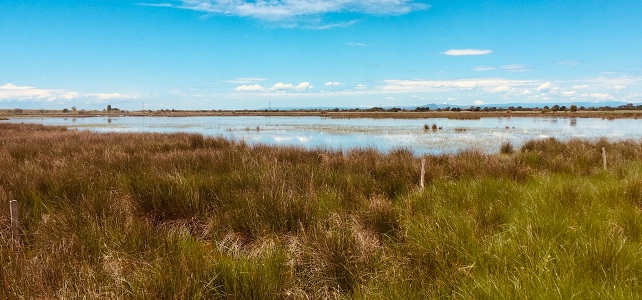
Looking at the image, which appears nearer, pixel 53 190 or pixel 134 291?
pixel 134 291

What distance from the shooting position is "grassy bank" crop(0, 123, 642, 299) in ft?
10.2

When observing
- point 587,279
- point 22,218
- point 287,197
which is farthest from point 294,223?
point 22,218

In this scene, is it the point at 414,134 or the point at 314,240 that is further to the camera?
the point at 414,134

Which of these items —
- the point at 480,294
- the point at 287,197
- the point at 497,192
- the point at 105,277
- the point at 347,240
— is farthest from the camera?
the point at 497,192

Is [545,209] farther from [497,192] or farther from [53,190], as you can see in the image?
[53,190]

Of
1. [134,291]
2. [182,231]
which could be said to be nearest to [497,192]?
[182,231]

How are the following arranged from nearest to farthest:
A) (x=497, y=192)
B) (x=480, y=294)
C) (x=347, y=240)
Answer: (x=480, y=294) < (x=347, y=240) < (x=497, y=192)

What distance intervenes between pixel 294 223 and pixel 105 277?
2.42m

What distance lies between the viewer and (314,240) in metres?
4.21

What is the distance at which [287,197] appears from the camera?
18.7 feet

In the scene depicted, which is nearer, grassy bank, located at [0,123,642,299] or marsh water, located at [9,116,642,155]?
grassy bank, located at [0,123,642,299]

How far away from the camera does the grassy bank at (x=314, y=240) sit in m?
3.12

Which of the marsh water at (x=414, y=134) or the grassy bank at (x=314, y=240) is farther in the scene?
the marsh water at (x=414, y=134)

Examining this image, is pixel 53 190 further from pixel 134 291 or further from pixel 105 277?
pixel 134 291
